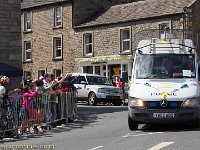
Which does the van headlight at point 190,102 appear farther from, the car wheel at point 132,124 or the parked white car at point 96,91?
the parked white car at point 96,91

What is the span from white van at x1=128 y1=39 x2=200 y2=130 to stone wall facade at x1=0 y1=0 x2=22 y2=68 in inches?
371

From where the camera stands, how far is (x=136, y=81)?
13.9 metres

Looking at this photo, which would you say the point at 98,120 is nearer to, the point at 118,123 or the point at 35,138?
the point at 118,123

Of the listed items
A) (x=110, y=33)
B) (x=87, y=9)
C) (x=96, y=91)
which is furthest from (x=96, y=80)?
(x=87, y=9)

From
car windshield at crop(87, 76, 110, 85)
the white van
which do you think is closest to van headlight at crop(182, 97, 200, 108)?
the white van

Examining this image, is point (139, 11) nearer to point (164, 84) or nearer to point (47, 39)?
point (47, 39)

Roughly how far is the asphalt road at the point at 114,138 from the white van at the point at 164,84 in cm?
50

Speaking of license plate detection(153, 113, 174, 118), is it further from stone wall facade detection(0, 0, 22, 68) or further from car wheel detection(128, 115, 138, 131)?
stone wall facade detection(0, 0, 22, 68)

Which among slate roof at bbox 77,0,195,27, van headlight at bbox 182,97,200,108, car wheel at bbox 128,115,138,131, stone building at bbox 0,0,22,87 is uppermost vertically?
slate roof at bbox 77,0,195,27

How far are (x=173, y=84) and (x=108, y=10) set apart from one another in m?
27.4

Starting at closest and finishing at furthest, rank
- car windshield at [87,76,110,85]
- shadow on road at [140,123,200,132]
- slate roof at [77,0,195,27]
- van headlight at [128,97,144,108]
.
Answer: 1. van headlight at [128,97,144,108]
2. shadow on road at [140,123,200,132]
3. car windshield at [87,76,110,85]
4. slate roof at [77,0,195,27]

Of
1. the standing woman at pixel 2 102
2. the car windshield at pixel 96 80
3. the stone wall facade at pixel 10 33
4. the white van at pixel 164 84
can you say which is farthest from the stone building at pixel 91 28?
the standing woman at pixel 2 102

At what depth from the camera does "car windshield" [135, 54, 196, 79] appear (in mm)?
13945

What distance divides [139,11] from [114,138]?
25452 millimetres
